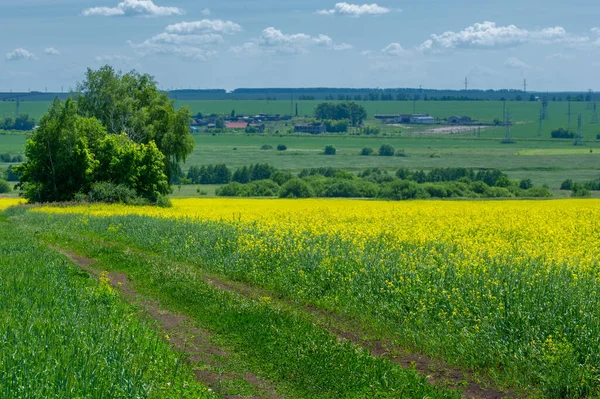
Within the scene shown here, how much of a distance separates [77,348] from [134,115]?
50659 millimetres

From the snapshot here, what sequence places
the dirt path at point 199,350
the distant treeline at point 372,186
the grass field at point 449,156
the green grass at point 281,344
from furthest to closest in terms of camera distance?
the grass field at point 449,156
the distant treeline at point 372,186
the dirt path at point 199,350
the green grass at point 281,344

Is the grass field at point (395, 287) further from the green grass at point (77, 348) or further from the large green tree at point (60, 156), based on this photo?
the large green tree at point (60, 156)

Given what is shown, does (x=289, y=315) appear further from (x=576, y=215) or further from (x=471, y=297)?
(x=576, y=215)

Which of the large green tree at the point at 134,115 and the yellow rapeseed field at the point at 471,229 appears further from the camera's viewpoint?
the large green tree at the point at 134,115

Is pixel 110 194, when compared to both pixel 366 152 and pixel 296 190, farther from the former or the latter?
pixel 366 152

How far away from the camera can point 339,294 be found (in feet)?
57.4

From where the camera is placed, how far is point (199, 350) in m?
13.5

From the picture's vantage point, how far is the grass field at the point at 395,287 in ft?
39.7

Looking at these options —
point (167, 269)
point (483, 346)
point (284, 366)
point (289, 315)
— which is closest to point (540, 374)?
point (483, 346)

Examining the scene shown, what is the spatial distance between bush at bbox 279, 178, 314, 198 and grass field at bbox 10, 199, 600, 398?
4418 cm

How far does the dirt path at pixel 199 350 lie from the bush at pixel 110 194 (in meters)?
30.2

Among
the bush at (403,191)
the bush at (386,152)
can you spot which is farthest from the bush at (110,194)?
the bush at (386,152)

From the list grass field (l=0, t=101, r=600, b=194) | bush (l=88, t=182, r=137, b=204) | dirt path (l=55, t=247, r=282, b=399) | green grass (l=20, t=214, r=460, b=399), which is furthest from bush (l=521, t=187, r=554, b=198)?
dirt path (l=55, t=247, r=282, b=399)

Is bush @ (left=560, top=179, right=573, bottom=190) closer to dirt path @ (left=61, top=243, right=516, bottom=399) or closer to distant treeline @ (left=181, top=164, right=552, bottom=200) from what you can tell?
distant treeline @ (left=181, top=164, right=552, bottom=200)
